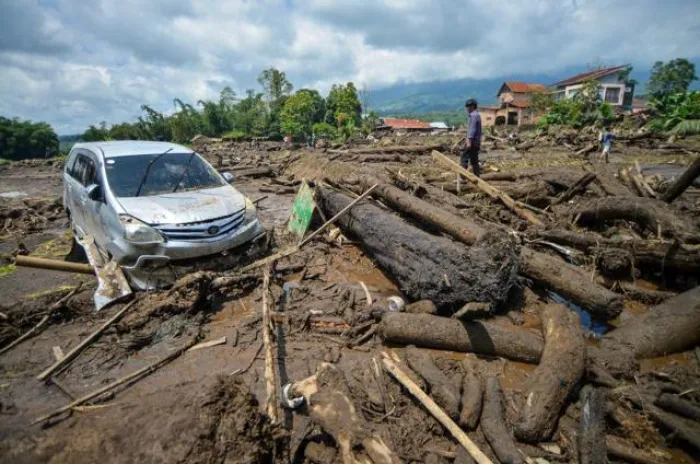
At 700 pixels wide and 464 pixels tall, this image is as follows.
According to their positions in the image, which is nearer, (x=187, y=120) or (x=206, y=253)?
(x=206, y=253)

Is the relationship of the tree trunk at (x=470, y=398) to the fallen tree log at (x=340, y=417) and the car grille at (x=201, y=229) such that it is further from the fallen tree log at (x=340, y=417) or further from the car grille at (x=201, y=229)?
the car grille at (x=201, y=229)

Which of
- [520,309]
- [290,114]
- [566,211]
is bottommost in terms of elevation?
[520,309]

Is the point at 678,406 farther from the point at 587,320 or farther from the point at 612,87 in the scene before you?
the point at 612,87

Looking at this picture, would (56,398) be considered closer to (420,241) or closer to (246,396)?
(246,396)

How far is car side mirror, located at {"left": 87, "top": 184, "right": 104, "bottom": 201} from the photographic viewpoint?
534 cm

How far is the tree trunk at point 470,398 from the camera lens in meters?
3.07

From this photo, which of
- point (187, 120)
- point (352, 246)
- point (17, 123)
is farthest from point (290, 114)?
point (17, 123)

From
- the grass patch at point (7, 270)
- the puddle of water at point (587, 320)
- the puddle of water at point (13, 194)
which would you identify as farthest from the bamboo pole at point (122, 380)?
the puddle of water at point (13, 194)

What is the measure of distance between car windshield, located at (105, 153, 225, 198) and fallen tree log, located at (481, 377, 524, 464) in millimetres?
5509

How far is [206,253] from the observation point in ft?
17.0

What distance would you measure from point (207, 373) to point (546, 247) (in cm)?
597

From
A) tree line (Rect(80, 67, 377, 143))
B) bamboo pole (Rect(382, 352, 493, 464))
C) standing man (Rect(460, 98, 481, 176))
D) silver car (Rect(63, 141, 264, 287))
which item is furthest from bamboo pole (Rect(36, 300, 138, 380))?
tree line (Rect(80, 67, 377, 143))

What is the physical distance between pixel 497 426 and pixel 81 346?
4.57m

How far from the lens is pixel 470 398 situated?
10.7ft
